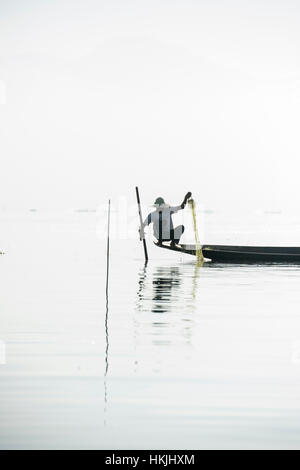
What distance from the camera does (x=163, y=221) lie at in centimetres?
3659

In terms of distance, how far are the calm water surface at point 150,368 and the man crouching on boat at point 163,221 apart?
10.2 meters

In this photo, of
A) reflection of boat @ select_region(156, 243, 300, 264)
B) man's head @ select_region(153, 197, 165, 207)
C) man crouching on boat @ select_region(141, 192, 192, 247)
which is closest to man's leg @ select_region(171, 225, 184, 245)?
man crouching on boat @ select_region(141, 192, 192, 247)

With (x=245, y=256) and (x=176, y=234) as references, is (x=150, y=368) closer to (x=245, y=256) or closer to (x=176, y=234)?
(x=176, y=234)

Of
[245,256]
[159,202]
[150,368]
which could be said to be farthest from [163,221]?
[150,368]

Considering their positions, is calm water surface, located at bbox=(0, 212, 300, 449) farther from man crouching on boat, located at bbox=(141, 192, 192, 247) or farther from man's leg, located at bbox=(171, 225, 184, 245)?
man's leg, located at bbox=(171, 225, 184, 245)

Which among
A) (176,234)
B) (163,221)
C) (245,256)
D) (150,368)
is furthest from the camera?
(245,256)

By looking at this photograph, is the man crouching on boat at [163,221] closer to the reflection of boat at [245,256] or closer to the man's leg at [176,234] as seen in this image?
the man's leg at [176,234]

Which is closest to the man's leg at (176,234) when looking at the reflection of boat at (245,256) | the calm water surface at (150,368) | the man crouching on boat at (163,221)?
the man crouching on boat at (163,221)

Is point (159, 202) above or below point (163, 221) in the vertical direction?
above

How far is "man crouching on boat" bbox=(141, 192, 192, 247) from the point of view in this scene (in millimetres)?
35938

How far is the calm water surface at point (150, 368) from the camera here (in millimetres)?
9742

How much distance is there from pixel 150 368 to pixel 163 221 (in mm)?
23657

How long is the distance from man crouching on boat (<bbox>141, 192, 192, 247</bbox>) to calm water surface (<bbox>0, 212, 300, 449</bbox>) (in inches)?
402
